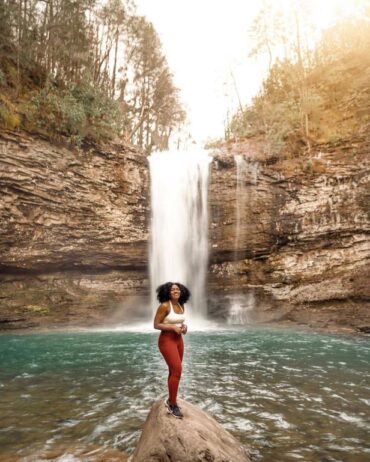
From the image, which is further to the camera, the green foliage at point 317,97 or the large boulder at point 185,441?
the green foliage at point 317,97

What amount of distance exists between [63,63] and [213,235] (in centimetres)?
1470

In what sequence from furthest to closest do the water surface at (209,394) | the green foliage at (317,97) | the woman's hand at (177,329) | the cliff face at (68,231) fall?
the green foliage at (317,97), the cliff face at (68,231), the water surface at (209,394), the woman's hand at (177,329)

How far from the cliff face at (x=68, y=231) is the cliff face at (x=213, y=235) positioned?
0.06 m

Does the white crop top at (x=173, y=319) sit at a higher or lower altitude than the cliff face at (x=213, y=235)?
lower


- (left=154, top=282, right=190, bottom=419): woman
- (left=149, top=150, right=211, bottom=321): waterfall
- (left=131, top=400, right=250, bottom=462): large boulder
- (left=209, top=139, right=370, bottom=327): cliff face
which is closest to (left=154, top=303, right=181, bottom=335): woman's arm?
(left=154, top=282, right=190, bottom=419): woman

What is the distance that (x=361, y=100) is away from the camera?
74.6 feet

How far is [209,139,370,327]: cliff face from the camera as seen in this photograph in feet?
64.4

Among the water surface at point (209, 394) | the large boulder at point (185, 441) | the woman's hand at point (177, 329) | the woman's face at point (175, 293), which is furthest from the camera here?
the water surface at point (209, 394)

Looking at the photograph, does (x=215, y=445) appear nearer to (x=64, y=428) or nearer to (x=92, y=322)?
(x=64, y=428)

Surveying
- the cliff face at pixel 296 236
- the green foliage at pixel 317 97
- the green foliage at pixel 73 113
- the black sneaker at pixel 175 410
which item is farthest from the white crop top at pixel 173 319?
the green foliage at pixel 317 97

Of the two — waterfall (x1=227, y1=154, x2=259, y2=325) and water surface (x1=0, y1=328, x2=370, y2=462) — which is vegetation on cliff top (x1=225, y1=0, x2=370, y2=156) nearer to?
waterfall (x1=227, y1=154, x2=259, y2=325)

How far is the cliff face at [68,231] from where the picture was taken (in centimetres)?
1832

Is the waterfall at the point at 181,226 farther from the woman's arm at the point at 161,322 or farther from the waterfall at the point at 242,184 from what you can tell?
the woman's arm at the point at 161,322

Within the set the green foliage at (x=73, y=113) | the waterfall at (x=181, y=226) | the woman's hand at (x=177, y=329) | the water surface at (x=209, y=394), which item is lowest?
the water surface at (x=209, y=394)
